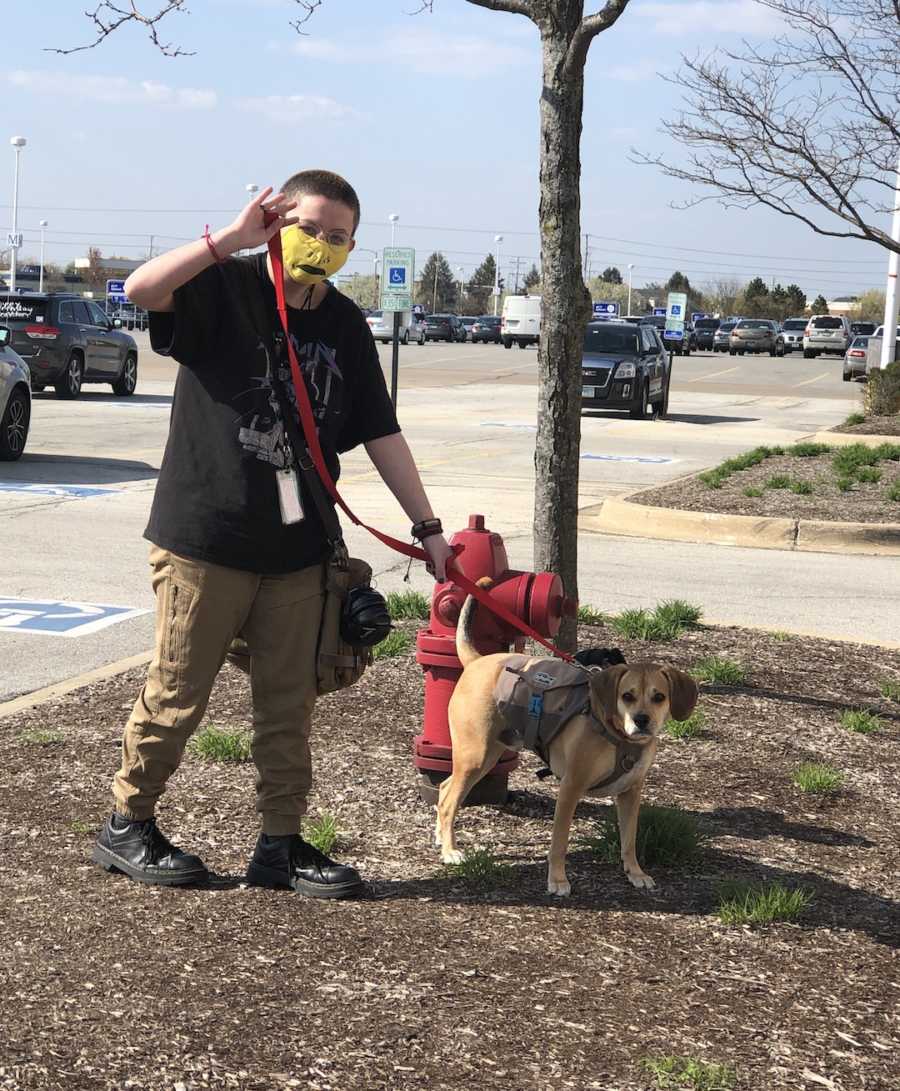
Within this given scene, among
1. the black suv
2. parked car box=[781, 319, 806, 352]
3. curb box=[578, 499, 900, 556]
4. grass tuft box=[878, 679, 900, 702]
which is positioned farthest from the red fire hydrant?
parked car box=[781, 319, 806, 352]

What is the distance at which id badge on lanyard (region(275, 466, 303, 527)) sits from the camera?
3916 millimetres

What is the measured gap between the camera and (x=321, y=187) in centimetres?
385

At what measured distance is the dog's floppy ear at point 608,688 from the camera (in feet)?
13.6

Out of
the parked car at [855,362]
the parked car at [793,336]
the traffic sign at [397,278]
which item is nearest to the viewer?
the traffic sign at [397,278]

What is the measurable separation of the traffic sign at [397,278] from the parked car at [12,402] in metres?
4.24

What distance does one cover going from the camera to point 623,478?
17.7 metres

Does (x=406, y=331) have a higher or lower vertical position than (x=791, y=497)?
higher

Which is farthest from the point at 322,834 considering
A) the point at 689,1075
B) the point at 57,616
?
the point at 57,616

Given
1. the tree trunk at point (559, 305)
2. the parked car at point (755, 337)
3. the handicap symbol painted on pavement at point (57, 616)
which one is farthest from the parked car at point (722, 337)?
the tree trunk at point (559, 305)

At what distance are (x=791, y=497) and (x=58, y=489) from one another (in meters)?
6.71

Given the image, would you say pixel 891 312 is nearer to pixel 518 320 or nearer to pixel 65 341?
pixel 65 341

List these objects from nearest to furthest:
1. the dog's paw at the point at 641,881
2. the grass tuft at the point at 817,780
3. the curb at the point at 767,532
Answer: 1. the dog's paw at the point at 641,881
2. the grass tuft at the point at 817,780
3. the curb at the point at 767,532

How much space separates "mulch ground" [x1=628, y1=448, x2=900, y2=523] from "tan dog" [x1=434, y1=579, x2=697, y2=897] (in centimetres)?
881

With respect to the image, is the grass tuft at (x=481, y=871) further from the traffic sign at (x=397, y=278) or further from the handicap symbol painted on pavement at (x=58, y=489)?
the traffic sign at (x=397, y=278)
